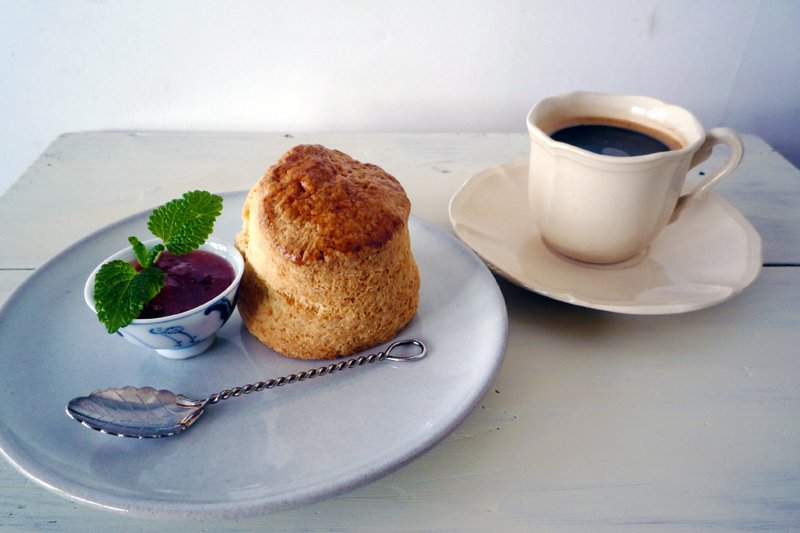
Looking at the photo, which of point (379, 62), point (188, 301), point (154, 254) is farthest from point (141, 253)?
point (379, 62)

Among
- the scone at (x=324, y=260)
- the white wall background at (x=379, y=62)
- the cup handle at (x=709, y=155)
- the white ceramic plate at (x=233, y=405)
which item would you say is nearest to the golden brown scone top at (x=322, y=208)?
the scone at (x=324, y=260)

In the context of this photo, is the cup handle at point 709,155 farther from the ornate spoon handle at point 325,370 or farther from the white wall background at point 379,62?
the white wall background at point 379,62

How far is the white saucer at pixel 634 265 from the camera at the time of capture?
1114 millimetres

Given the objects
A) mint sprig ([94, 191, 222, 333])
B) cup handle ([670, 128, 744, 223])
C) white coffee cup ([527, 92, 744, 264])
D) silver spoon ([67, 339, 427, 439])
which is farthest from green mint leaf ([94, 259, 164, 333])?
cup handle ([670, 128, 744, 223])

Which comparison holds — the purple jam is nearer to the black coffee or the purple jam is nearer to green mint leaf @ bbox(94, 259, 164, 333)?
green mint leaf @ bbox(94, 259, 164, 333)

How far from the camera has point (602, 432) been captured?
928mm

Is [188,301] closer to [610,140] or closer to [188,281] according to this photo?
[188,281]

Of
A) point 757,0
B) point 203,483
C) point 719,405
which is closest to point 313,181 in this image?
point 203,483

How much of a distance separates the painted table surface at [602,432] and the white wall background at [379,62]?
0.64 meters

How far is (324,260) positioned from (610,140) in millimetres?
730

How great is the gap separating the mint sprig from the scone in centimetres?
9

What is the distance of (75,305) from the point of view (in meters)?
1.11

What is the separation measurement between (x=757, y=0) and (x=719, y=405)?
4.75ft

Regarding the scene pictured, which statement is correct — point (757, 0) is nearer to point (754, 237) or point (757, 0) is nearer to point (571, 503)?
point (754, 237)
